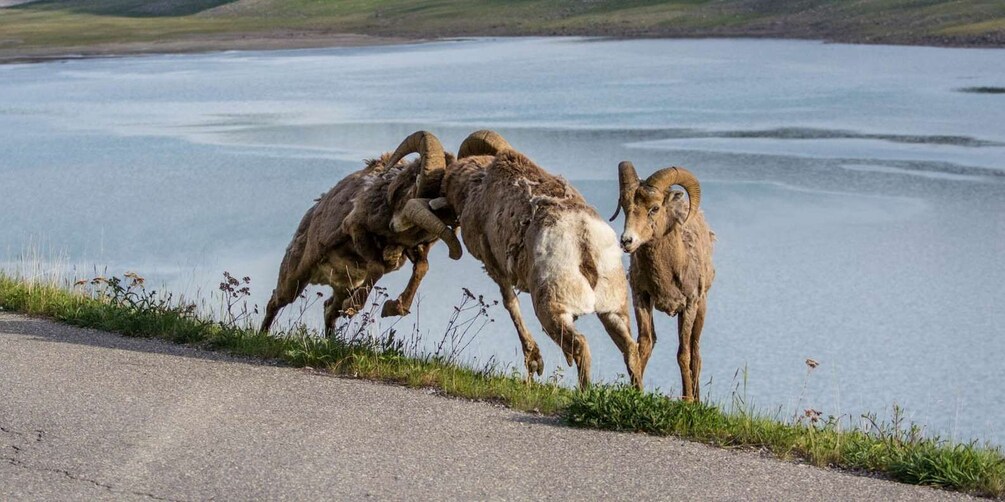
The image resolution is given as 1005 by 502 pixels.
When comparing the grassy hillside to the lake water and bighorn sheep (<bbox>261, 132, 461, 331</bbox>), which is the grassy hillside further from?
bighorn sheep (<bbox>261, 132, 461, 331</bbox>)

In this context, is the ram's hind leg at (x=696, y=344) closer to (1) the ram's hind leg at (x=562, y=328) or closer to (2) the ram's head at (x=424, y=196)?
(2) the ram's head at (x=424, y=196)

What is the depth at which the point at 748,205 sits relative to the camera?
65.4ft

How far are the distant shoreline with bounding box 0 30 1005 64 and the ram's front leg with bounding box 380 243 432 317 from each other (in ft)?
146

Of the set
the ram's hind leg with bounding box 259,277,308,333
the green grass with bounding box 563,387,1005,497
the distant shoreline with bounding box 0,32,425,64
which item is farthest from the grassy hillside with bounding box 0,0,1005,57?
the green grass with bounding box 563,387,1005,497

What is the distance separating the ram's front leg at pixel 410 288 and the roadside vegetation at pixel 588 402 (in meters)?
0.34

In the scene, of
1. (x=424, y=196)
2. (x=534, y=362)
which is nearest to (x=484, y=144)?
(x=424, y=196)

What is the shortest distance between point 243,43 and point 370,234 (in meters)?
65.9

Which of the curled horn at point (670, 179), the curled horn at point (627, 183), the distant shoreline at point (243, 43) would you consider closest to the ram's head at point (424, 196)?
the curled horn at point (627, 183)

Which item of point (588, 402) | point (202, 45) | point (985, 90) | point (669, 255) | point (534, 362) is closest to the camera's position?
point (588, 402)

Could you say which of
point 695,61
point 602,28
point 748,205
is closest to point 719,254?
point 748,205

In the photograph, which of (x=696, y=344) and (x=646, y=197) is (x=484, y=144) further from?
(x=696, y=344)

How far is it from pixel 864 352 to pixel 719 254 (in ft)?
14.1

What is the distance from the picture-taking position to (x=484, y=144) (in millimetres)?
9750

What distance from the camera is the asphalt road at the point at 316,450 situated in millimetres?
5750
